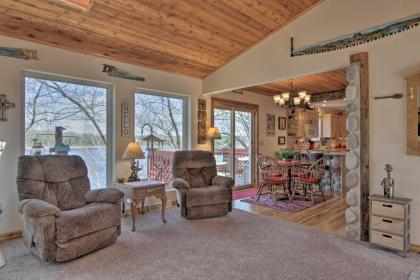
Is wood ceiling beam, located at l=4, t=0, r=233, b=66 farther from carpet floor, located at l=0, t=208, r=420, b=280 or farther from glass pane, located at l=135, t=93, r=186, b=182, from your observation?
carpet floor, located at l=0, t=208, r=420, b=280

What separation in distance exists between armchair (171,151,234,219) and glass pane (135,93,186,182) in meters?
0.65

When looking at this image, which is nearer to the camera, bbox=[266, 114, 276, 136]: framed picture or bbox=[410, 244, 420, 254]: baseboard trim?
bbox=[410, 244, 420, 254]: baseboard trim

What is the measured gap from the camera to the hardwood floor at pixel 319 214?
384 cm

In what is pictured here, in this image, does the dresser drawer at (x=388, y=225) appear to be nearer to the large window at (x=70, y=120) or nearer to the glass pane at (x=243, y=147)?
the large window at (x=70, y=120)

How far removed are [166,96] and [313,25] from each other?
2848 mm

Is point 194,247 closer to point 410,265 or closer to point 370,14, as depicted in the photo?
point 410,265

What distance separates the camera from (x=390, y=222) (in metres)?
2.91

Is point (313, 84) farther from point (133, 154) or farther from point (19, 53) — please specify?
point (19, 53)

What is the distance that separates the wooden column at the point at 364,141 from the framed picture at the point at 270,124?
161 inches

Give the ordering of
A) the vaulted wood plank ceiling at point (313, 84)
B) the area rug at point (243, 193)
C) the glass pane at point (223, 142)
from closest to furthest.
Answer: the vaulted wood plank ceiling at point (313, 84), the area rug at point (243, 193), the glass pane at point (223, 142)

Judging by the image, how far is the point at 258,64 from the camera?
4.53 meters

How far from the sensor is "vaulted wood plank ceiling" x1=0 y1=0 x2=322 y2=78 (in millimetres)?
3131

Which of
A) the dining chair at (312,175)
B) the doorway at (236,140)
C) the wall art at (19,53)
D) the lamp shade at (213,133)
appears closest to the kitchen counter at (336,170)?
the dining chair at (312,175)

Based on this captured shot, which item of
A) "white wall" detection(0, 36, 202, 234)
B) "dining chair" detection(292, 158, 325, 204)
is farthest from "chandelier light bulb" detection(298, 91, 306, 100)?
"white wall" detection(0, 36, 202, 234)
